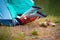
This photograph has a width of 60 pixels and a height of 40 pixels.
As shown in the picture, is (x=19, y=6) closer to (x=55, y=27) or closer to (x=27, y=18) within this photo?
(x=27, y=18)

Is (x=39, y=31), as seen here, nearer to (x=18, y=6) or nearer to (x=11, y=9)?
(x=11, y=9)

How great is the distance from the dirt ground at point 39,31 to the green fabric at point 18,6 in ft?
2.15

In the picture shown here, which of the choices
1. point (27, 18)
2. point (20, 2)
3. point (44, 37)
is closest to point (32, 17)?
point (27, 18)

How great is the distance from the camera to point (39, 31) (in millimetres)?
6812

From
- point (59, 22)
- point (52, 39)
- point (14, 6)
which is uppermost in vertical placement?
point (14, 6)

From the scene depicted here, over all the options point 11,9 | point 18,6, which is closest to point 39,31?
point 11,9

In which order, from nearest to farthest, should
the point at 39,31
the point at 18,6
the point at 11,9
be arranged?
the point at 39,31
the point at 11,9
the point at 18,6

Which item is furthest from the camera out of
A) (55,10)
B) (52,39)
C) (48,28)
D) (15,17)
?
(55,10)

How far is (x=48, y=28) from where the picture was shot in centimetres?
716

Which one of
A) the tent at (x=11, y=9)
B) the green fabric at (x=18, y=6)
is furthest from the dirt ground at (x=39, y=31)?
the green fabric at (x=18, y=6)

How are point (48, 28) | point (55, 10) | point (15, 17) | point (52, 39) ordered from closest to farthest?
point (52, 39)
point (48, 28)
point (15, 17)
point (55, 10)

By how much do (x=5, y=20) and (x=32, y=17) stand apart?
89 cm

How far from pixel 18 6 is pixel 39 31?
1.55 metres

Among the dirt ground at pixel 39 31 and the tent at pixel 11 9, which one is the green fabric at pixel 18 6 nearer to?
the tent at pixel 11 9
